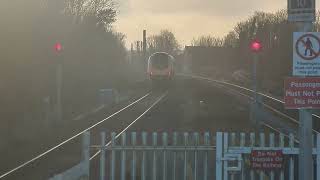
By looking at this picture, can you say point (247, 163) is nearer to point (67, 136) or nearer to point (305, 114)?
point (305, 114)

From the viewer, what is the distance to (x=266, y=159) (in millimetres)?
9711

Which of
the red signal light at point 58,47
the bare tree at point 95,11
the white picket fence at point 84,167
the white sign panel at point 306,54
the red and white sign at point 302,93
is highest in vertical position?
the bare tree at point 95,11

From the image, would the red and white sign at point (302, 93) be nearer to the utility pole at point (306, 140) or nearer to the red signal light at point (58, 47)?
the utility pole at point (306, 140)

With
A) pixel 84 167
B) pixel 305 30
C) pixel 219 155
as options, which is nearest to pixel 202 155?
pixel 219 155

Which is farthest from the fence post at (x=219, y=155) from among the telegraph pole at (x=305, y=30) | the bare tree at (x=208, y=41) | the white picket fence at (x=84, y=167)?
the bare tree at (x=208, y=41)

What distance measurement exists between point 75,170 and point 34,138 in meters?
11.6

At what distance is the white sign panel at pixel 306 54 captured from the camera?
310 inches

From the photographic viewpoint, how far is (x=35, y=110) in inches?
1153

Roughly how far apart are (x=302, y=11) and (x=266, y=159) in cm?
270

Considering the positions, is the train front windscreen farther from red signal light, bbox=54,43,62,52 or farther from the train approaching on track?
red signal light, bbox=54,43,62,52

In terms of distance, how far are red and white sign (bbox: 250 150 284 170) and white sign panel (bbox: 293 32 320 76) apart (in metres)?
2.04

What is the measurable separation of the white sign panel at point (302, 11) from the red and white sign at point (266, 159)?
2.47 m

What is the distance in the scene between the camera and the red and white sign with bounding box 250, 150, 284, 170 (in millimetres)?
9648

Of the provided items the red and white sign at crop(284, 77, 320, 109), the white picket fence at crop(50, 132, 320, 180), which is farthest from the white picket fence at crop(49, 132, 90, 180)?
the red and white sign at crop(284, 77, 320, 109)
